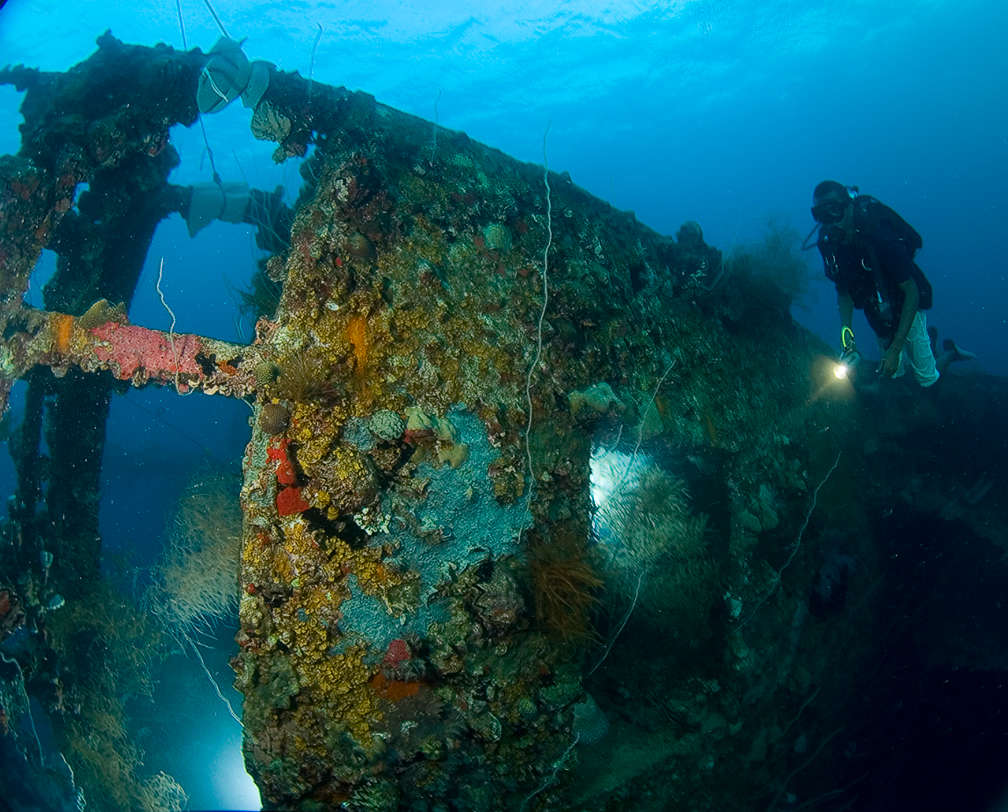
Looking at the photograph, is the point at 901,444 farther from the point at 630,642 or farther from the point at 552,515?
the point at 552,515

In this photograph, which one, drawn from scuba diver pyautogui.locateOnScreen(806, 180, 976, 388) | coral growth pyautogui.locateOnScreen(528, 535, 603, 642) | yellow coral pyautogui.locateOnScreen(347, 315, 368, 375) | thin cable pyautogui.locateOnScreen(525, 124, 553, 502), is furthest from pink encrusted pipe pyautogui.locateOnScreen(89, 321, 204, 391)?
scuba diver pyautogui.locateOnScreen(806, 180, 976, 388)

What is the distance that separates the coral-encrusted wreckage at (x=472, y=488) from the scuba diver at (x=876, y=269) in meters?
0.83

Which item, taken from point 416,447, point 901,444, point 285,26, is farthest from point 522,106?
point 416,447

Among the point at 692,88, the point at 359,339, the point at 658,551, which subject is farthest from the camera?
the point at 692,88

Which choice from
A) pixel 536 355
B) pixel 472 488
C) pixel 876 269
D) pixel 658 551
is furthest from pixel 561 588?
pixel 876 269

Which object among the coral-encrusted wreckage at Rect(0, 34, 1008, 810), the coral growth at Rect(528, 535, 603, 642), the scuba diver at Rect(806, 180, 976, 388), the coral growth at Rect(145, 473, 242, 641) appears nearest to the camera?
the coral-encrusted wreckage at Rect(0, 34, 1008, 810)

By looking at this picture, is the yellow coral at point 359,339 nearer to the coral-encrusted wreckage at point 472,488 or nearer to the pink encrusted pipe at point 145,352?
the coral-encrusted wreckage at point 472,488

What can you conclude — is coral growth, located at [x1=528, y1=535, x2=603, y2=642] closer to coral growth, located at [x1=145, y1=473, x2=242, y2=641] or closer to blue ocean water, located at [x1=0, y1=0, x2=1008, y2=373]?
coral growth, located at [x1=145, y1=473, x2=242, y2=641]

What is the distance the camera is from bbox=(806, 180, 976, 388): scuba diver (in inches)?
230

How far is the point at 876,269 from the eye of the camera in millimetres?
6016

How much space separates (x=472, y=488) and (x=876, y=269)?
576 centimetres

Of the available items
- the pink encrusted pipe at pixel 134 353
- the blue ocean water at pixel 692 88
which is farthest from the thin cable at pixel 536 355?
the blue ocean water at pixel 692 88

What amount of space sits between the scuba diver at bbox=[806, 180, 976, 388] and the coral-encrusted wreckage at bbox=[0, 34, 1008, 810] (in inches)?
32.7

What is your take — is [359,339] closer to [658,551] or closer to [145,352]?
[145,352]
